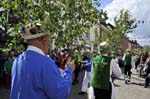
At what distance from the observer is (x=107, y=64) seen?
771cm

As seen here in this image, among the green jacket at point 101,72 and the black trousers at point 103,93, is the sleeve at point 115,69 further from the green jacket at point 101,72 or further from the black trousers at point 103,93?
the black trousers at point 103,93

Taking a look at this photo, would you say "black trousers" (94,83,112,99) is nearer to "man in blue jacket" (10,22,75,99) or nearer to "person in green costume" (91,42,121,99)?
"person in green costume" (91,42,121,99)

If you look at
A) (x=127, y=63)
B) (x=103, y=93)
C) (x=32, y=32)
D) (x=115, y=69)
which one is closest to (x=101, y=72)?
(x=115, y=69)

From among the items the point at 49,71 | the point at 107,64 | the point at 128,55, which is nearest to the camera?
the point at 49,71

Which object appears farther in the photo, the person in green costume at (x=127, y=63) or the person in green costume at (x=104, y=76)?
the person in green costume at (x=127, y=63)

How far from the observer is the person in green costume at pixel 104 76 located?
7.66 meters

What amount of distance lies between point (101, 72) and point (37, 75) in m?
4.45

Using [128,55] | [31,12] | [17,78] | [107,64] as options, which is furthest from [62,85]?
[128,55]

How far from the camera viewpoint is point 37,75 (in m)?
3.43

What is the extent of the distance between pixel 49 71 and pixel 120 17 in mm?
51081

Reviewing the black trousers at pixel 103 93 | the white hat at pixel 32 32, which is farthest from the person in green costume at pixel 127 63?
the white hat at pixel 32 32

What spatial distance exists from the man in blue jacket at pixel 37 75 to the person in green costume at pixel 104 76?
4082mm

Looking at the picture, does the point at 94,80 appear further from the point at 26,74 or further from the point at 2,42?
the point at 2,42

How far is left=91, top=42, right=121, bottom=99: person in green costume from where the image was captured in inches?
302
